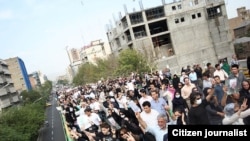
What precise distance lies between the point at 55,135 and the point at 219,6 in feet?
106

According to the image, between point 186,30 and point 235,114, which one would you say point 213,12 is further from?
point 235,114

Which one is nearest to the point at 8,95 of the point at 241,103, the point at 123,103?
the point at 123,103

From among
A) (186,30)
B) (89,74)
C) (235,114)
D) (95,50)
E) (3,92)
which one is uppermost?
(95,50)

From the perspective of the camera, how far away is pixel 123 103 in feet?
36.0

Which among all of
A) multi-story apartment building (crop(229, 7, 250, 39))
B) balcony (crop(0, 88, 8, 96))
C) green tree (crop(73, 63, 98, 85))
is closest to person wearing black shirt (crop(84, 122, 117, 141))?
balcony (crop(0, 88, 8, 96))

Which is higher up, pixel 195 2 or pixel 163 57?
pixel 195 2

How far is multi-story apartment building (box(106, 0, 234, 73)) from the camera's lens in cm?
5250

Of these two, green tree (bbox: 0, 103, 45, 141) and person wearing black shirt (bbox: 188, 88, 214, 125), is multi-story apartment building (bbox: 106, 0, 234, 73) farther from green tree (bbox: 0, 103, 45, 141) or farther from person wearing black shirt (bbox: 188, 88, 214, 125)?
person wearing black shirt (bbox: 188, 88, 214, 125)

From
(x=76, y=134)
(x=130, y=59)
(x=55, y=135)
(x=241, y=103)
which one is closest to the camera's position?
(x=241, y=103)

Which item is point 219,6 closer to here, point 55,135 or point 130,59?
point 130,59

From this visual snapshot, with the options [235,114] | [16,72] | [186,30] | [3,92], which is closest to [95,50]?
[16,72]

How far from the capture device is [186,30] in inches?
2092

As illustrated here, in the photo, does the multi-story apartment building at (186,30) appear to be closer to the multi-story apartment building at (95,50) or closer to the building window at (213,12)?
the building window at (213,12)
